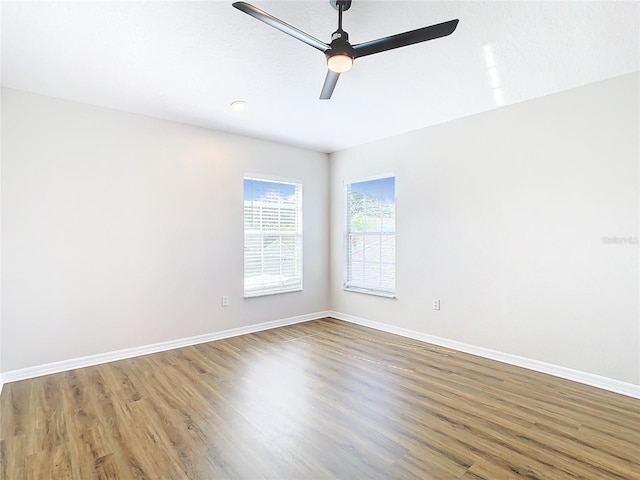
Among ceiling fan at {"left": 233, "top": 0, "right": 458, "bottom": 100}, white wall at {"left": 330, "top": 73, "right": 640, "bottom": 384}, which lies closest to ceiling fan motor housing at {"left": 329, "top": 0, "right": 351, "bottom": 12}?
ceiling fan at {"left": 233, "top": 0, "right": 458, "bottom": 100}

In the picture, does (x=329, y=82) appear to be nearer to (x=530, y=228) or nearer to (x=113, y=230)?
(x=530, y=228)

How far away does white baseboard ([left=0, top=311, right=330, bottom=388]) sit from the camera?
3.04 m

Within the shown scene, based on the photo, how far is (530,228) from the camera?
3271mm

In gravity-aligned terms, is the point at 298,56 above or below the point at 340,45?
above

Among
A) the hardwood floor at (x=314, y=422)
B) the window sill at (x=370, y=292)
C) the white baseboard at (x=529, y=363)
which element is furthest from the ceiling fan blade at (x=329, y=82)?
the white baseboard at (x=529, y=363)

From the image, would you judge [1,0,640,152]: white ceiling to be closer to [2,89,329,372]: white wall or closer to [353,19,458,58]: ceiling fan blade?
[353,19,458,58]: ceiling fan blade

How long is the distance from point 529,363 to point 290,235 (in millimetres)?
3239

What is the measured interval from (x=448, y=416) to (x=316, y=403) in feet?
3.11

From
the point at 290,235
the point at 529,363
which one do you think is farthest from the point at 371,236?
the point at 529,363

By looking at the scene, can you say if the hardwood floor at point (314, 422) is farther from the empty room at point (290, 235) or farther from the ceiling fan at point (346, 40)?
the ceiling fan at point (346, 40)

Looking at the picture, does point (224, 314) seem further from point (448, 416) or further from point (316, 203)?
point (448, 416)

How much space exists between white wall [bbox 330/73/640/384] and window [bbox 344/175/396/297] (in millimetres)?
183

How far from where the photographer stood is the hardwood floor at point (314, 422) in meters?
1.85

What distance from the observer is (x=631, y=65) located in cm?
260
